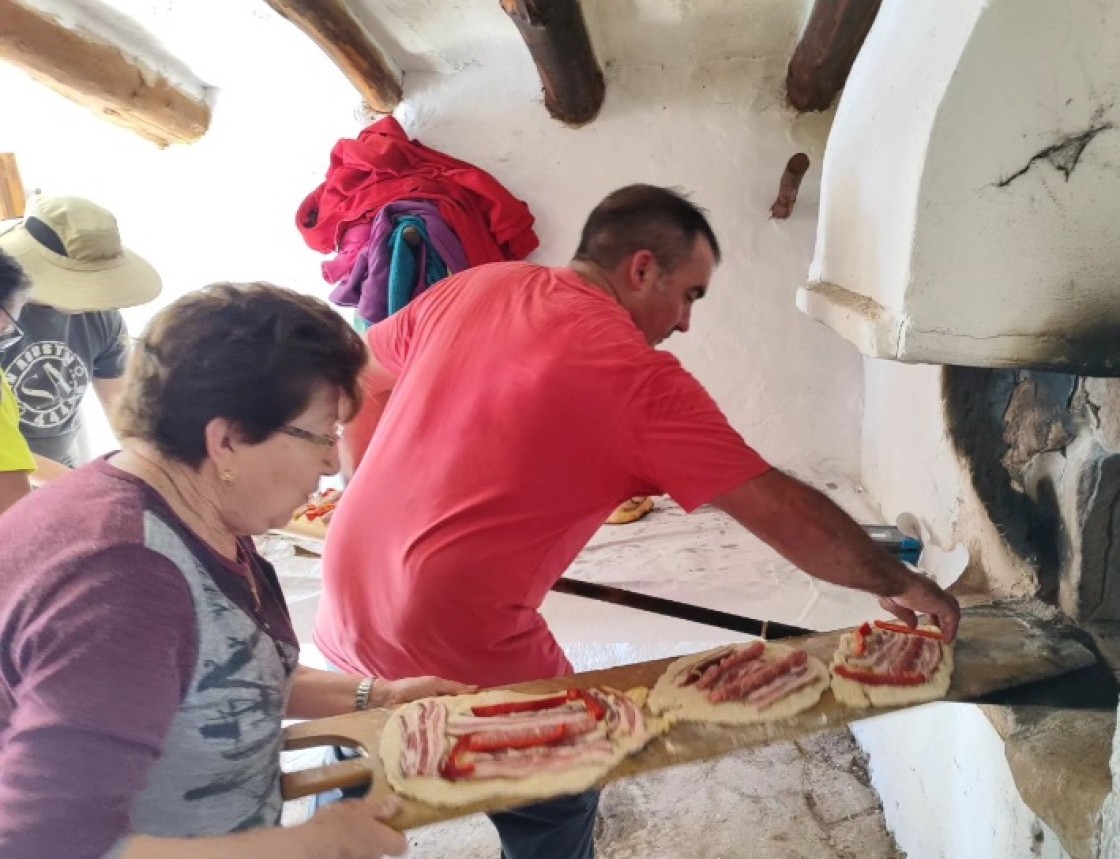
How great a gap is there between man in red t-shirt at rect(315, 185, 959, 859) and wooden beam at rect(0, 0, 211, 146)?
1496 millimetres

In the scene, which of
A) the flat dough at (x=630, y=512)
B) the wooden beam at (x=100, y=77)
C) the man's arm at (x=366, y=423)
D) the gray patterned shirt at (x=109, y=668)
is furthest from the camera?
the flat dough at (x=630, y=512)

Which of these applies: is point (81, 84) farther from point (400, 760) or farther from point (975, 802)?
point (975, 802)

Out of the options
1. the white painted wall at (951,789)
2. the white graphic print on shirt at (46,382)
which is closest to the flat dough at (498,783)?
the white painted wall at (951,789)

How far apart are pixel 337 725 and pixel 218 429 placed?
0.52 metres

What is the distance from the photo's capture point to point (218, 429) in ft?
2.73

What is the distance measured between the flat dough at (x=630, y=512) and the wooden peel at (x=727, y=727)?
1.22m

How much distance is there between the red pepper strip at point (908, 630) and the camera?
125 centimetres

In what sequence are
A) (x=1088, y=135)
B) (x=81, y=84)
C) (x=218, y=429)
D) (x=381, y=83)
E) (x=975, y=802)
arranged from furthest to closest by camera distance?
(x=381, y=83), (x=81, y=84), (x=975, y=802), (x=1088, y=135), (x=218, y=429)

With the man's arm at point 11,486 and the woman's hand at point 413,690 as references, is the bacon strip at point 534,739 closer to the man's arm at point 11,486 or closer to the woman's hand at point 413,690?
the woman's hand at point 413,690

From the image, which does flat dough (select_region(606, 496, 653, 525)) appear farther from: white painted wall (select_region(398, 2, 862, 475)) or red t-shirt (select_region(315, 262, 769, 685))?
red t-shirt (select_region(315, 262, 769, 685))

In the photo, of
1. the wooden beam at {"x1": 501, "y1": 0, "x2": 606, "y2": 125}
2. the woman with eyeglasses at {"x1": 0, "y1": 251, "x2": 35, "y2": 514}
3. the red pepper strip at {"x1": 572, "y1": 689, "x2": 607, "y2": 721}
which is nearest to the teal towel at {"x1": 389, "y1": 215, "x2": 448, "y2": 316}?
the wooden beam at {"x1": 501, "y1": 0, "x2": 606, "y2": 125}

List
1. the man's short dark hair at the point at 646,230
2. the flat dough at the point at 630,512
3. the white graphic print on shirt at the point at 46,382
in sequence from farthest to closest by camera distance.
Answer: the flat dough at the point at 630,512 → the white graphic print on shirt at the point at 46,382 → the man's short dark hair at the point at 646,230

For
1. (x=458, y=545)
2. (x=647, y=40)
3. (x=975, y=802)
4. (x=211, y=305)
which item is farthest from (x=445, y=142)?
(x=975, y=802)

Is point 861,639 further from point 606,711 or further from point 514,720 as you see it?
point 514,720
